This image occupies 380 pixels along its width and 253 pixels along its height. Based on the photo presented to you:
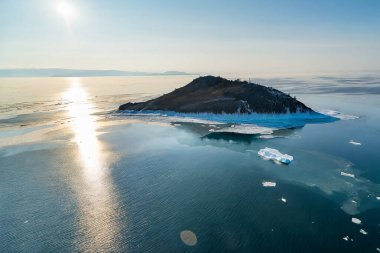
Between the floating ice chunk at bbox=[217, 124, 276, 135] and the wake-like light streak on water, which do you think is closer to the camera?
the wake-like light streak on water

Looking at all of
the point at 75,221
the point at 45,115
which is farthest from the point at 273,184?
the point at 45,115

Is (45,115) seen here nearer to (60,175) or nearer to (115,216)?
(60,175)

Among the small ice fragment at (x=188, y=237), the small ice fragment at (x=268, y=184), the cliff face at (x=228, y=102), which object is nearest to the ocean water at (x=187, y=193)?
the small ice fragment at (x=188, y=237)

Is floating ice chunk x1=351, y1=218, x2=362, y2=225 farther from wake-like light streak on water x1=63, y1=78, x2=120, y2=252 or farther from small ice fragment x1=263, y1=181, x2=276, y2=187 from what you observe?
wake-like light streak on water x1=63, y1=78, x2=120, y2=252

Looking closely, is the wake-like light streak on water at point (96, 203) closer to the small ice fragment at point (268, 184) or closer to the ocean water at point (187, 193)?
the ocean water at point (187, 193)

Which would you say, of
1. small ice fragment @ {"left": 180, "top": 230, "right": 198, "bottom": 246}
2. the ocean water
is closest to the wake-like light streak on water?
the ocean water

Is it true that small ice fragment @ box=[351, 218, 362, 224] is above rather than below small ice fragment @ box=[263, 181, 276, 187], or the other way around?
above
